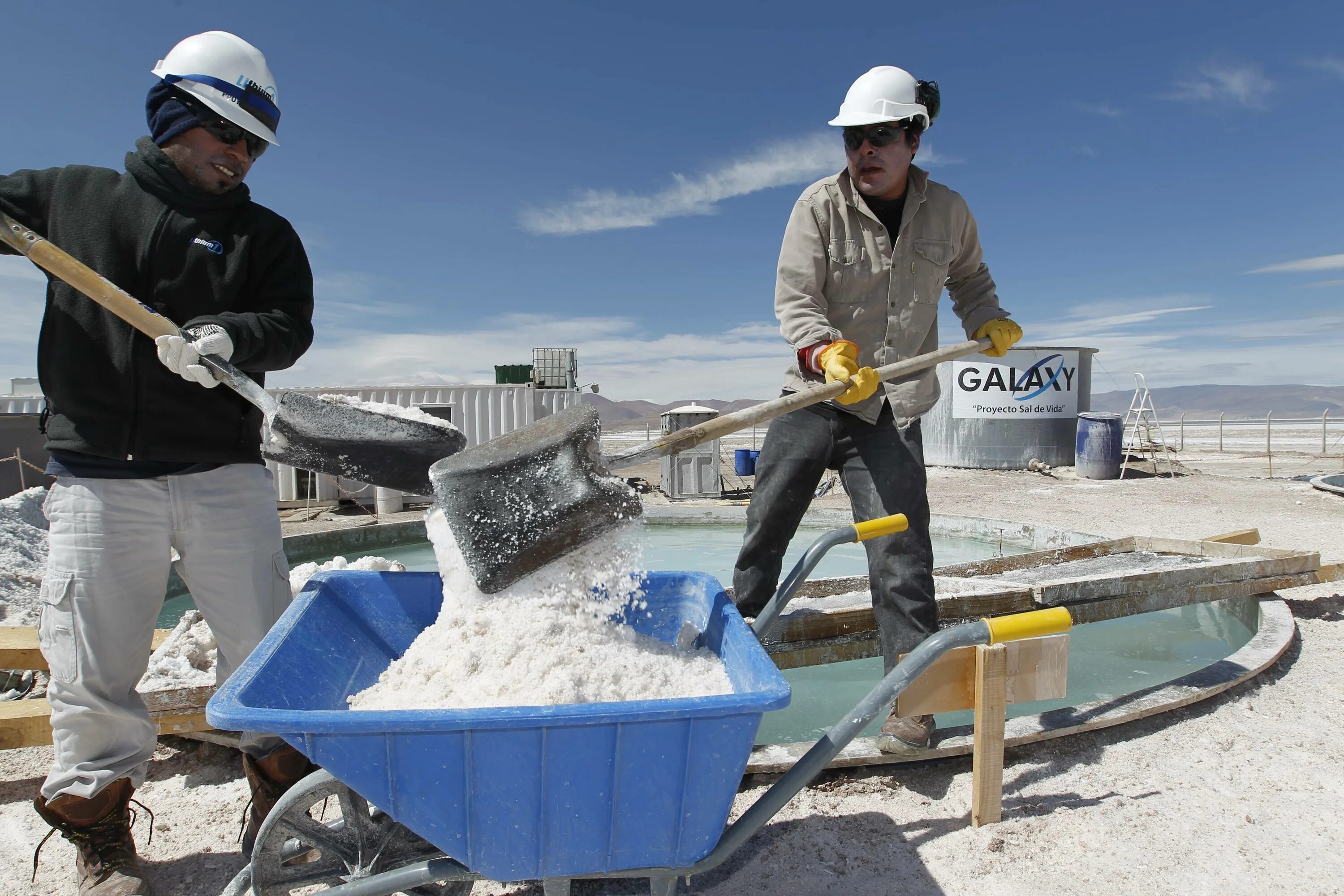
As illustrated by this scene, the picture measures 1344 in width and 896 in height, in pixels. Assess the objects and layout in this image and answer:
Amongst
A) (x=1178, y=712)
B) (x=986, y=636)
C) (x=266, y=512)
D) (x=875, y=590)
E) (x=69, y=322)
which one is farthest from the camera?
(x=1178, y=712)

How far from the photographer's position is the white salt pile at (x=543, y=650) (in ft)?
4.08

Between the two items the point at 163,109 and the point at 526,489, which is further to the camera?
the point at 163,109

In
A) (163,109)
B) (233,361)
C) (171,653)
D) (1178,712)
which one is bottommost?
(1178,712)

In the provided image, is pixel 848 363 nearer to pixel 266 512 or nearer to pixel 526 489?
pixel 526 489

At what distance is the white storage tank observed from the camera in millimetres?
12703

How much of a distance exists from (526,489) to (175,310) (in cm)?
94

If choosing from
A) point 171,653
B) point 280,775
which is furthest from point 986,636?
point 171,653

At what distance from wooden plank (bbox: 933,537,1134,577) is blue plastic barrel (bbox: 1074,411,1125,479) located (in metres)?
8.38

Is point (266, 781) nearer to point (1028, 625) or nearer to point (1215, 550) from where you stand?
point (1028, 625)

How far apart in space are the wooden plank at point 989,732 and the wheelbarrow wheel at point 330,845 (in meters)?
1.15

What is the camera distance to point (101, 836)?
152 centimetres

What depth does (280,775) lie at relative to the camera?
1655mm

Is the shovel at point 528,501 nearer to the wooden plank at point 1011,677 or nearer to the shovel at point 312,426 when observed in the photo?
the shovel at point 312,426

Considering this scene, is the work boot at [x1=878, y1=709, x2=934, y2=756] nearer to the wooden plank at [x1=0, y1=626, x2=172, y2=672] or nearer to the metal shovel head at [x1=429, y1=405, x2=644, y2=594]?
the metal shovel head at [x1=429, y1=405, x2=644, y2=594]
